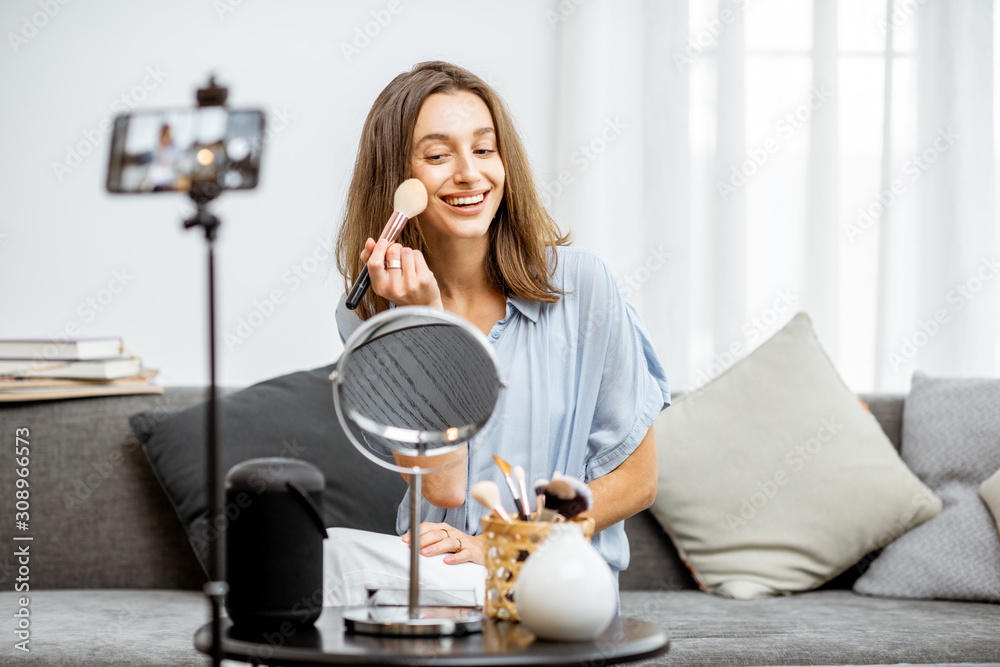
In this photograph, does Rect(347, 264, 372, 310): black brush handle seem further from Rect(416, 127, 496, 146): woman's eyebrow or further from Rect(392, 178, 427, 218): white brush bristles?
Rect(416, 127, 496, 146): woman's eyebrow

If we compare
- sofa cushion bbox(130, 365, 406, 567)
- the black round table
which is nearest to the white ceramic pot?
the black round table

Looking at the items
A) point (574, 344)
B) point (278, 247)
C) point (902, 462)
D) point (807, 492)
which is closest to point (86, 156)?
point (278, 247)

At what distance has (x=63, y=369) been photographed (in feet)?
6.25

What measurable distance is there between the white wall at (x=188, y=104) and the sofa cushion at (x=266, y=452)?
483 millimetres

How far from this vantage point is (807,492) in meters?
1.86

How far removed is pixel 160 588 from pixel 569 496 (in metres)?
1.26

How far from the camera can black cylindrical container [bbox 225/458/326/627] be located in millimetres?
828

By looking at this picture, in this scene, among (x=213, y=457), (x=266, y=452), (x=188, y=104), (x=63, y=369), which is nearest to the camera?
(x=213, y=457)

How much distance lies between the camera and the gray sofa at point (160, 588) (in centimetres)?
146

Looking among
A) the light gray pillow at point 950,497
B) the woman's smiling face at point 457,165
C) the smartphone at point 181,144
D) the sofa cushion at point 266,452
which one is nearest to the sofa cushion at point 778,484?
the light gray pillow at point 950,497

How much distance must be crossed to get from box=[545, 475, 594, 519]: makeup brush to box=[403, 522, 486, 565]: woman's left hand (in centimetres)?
28

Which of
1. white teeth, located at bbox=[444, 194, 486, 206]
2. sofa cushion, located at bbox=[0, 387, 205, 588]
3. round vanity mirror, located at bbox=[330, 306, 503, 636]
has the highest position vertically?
white teeth, located at bbox=[444, 194, 486, 206]

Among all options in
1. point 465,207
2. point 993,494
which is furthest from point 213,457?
point 993,494

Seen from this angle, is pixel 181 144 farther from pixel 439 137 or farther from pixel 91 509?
pixel 91 509
